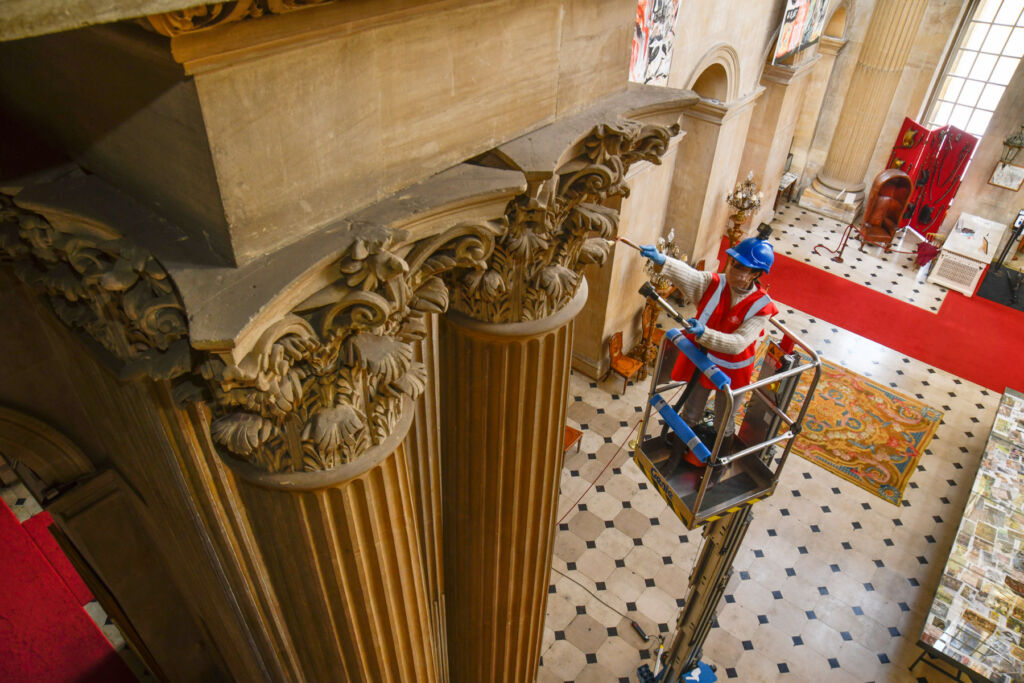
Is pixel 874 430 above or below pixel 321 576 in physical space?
below

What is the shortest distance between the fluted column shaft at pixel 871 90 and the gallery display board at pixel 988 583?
660 centimetres

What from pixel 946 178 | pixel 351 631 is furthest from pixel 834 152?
pixel 351 631

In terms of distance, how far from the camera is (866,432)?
27.0 feet

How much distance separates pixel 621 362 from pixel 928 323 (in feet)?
16.6

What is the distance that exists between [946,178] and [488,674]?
1209 centimetres

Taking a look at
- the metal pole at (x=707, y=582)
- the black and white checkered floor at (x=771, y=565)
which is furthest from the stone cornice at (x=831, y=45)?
the metal pole at (x=707, y=582)

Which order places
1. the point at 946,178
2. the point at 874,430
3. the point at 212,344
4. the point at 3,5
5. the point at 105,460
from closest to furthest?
the point at 3,5, the point at 212,344, the point at 105,460, the point at 874,430, the point at 946,178

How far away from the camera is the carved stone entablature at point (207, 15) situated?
Result: 1.13 meters

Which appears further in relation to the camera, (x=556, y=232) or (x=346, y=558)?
(x=556, y=232)

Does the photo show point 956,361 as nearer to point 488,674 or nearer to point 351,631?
point 488,674

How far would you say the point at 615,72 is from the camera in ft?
8.20

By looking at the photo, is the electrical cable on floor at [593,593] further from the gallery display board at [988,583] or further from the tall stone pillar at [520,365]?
the tall stone pillar at [520,365]

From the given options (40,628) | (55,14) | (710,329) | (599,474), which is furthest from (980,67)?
(40,628)

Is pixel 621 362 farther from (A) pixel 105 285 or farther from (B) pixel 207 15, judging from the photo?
(B) pixel 207 15
